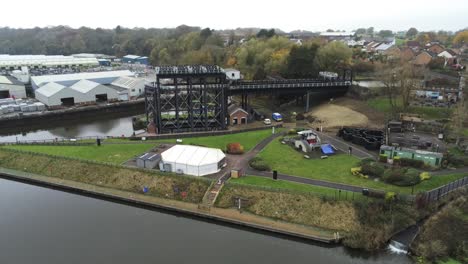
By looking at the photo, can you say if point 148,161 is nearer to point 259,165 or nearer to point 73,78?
point 259,165

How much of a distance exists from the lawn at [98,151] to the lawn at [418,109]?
3978 centimetres

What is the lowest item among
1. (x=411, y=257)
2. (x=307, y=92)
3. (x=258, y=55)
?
(x=411, y=257)

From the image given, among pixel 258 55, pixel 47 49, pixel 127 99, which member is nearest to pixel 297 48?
pixel 258 55

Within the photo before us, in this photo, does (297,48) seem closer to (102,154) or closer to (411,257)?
(102,154)

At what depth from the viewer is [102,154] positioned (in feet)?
145

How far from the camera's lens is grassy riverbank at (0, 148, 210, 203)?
1409 inches

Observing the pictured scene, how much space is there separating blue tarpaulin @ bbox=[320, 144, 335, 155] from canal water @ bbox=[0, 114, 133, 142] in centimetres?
3274

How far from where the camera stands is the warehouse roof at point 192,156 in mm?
38031

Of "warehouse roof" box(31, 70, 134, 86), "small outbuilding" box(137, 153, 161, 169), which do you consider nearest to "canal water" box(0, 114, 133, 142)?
"small outbuilding" box(137, 153, 161, 169)

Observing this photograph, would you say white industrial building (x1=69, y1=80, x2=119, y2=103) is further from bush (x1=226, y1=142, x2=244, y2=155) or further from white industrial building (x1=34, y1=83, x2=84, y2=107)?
bush (x1=226, y1=142, x2=244, y2=155)

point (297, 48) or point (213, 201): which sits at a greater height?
point (297, 48)

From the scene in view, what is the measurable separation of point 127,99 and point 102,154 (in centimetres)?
4420

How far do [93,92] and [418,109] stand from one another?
224 feet

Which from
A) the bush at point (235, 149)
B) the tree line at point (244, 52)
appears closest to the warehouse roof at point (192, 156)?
the bush at point (235, 149)
